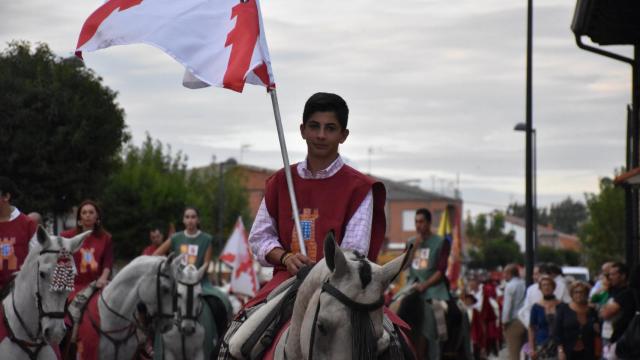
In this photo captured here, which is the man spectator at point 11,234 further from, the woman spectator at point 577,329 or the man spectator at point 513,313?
the man spectator at point 513,313

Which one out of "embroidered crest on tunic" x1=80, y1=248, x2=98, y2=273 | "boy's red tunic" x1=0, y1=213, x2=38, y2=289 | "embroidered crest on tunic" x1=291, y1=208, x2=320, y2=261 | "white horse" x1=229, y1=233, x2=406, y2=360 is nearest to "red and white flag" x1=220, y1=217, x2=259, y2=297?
"embroidered crest on tunic" x1=80, y1=248, x2=98, y2=273

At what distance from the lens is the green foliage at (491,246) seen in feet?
461

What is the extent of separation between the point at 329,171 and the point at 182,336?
973 cm

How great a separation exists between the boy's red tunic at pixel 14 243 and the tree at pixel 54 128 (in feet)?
79.3

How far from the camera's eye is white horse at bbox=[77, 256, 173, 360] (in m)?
15.9

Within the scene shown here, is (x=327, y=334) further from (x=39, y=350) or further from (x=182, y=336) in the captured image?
(x=182, y=336)

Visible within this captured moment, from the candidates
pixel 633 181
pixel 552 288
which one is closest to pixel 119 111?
pixel 552 288

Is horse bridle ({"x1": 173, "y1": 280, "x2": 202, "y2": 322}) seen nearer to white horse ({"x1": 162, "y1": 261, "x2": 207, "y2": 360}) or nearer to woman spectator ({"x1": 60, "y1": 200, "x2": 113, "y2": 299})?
white horse ({"x1": 162, "y1": 261, "x2": 207, "y2": 360})

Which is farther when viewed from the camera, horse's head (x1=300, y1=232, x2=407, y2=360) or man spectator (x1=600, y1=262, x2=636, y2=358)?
man spectator (x1=600, y1=262, x2=636, y2=358)

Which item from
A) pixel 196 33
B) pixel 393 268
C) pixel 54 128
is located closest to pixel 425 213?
pixel 196 33

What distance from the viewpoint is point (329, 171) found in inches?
334

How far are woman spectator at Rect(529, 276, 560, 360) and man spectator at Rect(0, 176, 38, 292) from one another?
31.4 feet

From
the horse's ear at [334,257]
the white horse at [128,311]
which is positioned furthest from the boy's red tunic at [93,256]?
the horse's ear at [334,257]

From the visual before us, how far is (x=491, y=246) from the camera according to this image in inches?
5566
